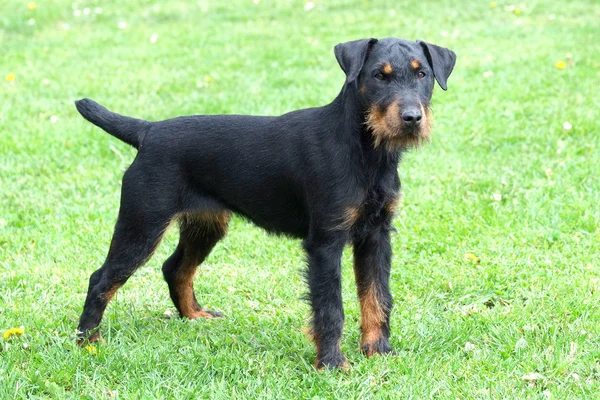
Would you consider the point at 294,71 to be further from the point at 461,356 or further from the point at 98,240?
the point at 461,356

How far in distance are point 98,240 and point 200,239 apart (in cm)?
151

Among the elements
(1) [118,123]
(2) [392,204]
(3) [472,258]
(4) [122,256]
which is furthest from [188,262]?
(3) [472,258]

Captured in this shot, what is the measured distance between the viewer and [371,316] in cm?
468

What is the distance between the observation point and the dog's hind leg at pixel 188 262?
17.1ft

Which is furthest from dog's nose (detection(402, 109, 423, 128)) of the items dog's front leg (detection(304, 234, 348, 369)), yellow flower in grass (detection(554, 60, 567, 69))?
yellow flower in grass (detection(554, 60, 567, 69))

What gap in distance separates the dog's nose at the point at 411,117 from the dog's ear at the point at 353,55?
0.37 m

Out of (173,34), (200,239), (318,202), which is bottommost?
(173,34)

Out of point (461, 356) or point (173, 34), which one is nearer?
point (461, 356)

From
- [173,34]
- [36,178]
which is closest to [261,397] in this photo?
[36,178]

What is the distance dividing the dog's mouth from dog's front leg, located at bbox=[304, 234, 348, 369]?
1.90ft

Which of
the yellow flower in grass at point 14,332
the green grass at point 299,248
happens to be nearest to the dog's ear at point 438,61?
the green grass at point 299,248

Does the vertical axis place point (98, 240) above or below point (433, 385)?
below

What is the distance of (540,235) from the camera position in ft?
19.9

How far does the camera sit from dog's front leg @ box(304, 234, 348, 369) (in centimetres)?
438
